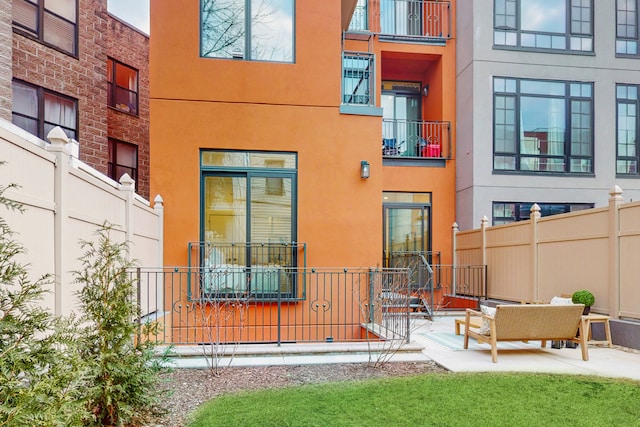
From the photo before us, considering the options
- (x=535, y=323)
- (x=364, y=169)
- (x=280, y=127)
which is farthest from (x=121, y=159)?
(x=535, y=323)

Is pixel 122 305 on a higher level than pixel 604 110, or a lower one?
lower

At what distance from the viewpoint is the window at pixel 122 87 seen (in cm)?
1423

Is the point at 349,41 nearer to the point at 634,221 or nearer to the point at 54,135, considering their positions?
the point at 634,221

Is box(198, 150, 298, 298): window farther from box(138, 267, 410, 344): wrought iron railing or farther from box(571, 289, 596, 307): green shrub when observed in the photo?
box(571, 289, 596, 307): green shrub

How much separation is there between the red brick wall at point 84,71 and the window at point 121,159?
137 centimetres

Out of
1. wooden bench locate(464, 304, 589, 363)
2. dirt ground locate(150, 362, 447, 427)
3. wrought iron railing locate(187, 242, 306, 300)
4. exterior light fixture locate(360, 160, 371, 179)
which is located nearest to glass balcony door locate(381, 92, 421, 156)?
exterior light fixture locate(360, 160, 371, 179)

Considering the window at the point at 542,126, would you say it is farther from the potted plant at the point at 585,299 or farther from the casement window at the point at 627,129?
the potted plant at the point at 585,299

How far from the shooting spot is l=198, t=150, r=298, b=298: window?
8523mm

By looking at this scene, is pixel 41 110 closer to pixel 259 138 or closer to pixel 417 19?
pixel 259 138

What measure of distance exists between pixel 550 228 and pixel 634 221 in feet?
7.07

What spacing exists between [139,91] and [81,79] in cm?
353

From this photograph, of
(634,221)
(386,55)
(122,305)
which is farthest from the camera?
(386,55)

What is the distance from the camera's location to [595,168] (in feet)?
42.3

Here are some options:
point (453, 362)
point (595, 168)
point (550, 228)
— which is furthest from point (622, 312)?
point (595, 168)
